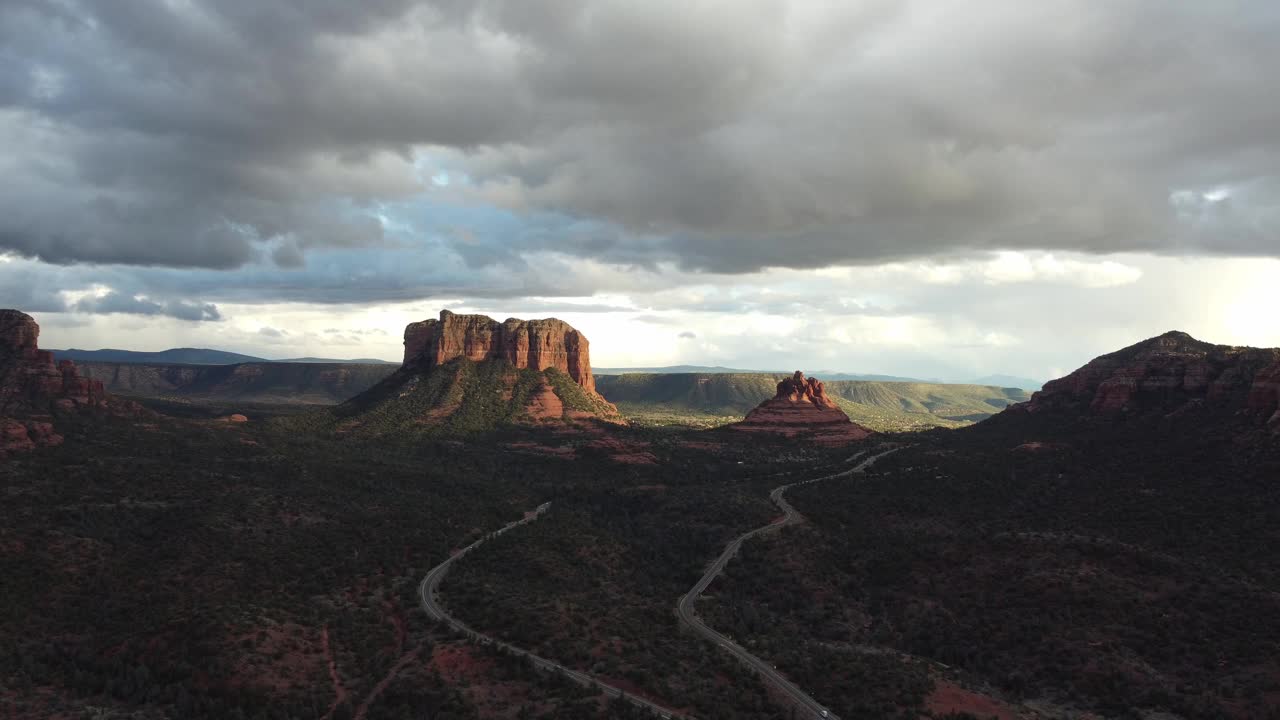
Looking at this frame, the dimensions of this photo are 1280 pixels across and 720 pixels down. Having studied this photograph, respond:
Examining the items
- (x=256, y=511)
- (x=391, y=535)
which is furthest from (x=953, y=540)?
(x=256, y=511)

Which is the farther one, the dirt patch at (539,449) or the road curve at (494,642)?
the dirt patch at (539,449)

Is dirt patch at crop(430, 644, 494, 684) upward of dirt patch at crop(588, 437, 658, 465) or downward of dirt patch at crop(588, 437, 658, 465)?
downward

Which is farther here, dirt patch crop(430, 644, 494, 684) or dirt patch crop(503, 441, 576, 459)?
dirt patch crop(503, 441, 576, 459)

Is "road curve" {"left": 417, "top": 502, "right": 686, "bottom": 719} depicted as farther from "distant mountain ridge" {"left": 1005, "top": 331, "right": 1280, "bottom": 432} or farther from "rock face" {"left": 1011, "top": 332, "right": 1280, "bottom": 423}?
"rock face" {"left": 1011, "top": 332, "right": 1280, "bottom": 423}

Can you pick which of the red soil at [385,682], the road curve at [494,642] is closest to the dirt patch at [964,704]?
the road curve at [494,642]

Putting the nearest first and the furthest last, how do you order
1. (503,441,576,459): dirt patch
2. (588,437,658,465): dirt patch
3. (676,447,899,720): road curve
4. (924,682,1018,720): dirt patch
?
(924,682,1018,720): dirt patch < (676,447,899,720): road curve < (588,437,658,465): dirt patch < (503,441,576,459): dirt patch

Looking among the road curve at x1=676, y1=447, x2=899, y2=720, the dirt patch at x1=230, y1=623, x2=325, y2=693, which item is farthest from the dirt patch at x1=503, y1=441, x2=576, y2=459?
the dirt patch at x1=230, y1=623, x2=325, y2=693

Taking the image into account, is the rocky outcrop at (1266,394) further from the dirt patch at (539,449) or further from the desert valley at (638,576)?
the dirt patch at (539,449)
